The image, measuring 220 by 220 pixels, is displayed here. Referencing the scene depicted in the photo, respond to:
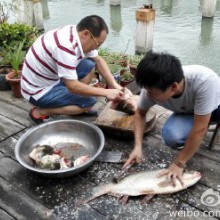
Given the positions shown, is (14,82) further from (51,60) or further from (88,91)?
(88,91)

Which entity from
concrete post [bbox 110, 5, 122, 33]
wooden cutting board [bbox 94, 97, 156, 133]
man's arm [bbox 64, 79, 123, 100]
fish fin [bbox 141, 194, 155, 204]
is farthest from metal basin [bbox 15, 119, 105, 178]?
concrete post [bbox 110, 5, 122, 33]

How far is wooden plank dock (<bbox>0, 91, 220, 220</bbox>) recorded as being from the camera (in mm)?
2152

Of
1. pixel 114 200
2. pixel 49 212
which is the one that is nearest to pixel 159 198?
pixel 114 200

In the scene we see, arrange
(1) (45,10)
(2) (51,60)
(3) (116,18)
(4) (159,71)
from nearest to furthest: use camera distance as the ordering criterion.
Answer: (4) (159,71) → (2) (51,60) → (3) (116,18) → (1) (45,10)

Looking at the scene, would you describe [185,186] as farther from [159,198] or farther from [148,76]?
[148,76]

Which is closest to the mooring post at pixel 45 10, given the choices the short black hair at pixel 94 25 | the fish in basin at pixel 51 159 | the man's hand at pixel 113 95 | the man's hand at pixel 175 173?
the short black hair at pixel 94 25

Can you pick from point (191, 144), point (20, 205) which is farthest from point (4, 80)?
point (191, 144)

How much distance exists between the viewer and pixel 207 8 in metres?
10.6

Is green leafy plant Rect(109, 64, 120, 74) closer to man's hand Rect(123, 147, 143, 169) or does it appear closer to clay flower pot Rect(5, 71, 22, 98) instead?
clay flower pot Rect(5, 71, 22, 98)

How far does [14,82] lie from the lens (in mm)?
3746

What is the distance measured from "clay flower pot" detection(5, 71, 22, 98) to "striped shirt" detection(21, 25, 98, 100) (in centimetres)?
64

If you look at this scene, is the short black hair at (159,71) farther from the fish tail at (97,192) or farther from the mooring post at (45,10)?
the mooring post at (45,10)

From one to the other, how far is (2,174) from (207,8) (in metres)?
10.2

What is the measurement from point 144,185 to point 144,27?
5.16m
